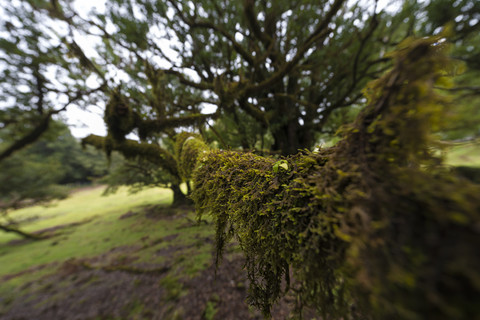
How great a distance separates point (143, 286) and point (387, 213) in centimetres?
615

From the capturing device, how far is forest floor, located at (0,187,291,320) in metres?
3.69

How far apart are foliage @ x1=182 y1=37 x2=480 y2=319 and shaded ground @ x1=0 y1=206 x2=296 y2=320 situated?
8.57ft

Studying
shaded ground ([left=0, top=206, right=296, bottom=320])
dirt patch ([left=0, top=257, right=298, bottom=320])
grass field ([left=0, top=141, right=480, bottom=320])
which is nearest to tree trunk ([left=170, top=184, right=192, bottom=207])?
grass field ([left=0, top=141, right=480, bottom=320])

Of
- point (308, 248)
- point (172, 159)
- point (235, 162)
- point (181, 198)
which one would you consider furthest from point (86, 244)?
point (308, 248)

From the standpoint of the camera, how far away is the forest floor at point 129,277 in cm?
369

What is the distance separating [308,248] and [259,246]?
49 centimetres

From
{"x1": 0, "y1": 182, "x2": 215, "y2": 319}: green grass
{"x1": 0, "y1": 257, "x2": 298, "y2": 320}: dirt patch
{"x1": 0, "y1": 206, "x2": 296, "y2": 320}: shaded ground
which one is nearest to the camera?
{"x1": 0, "y1": 257, "x2": 298, "y2": 320}: dirt patch

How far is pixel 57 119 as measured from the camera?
6.06 metres

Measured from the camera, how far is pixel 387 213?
23.5 inches

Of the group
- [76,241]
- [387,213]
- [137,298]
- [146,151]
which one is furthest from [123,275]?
[387,213]

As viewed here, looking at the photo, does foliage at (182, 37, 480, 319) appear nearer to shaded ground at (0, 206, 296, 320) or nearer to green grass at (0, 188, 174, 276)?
shaded ground at (0, 206, 296, 320)

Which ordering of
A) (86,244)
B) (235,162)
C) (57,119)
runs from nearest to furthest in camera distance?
(235,162) → (57,119) → (86,244)

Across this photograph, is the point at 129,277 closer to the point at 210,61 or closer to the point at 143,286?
the point at 143,286

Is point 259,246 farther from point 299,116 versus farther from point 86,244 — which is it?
point 86,244
